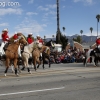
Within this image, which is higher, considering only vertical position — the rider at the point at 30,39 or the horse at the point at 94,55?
the rider at the point at 30,39

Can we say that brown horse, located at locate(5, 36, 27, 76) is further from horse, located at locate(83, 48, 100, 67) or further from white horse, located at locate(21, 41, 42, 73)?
horse, located at locate(83, 48, 100, 67)

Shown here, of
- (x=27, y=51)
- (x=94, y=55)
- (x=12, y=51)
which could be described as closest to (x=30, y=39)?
(x=27, y=51)

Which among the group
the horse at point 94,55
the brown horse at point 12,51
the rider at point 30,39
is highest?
the rider at point 30,39

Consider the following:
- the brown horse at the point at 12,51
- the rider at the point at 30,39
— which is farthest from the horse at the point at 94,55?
the brown horse at the point at 12,51

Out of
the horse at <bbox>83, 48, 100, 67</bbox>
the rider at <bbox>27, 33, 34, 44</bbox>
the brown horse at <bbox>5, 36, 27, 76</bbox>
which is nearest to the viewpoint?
the brown horse at <bbox>5, 36, 27, 76</bbox>

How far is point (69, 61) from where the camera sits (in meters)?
28.7

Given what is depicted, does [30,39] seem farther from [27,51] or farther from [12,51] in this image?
[12,51]

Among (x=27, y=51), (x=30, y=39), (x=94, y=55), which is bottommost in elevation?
(x=94, y=55)

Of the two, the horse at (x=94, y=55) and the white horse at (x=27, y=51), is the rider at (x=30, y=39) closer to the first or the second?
the white horse at (x=27, y=51)

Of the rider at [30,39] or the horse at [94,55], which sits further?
the horse at [94,55]

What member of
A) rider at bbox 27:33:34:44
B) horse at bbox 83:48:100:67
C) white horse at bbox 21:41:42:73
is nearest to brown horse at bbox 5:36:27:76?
white horse at bbox 21:41:42:73

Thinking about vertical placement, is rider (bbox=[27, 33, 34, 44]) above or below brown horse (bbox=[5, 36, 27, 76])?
above

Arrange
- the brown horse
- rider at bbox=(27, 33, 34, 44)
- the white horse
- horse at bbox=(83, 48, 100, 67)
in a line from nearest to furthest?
the brown horse
the white horse
rider at bbox=(27, 33, 34, 44)
horse at bbox=(83, 48, 100, 67)

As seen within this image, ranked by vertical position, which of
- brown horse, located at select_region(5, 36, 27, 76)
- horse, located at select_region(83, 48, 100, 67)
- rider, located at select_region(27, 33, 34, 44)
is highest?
rider, located at select_region(27, 33, 34, 44)
